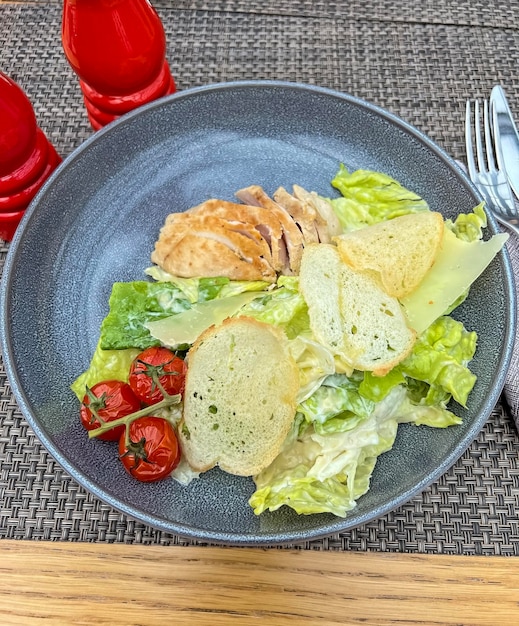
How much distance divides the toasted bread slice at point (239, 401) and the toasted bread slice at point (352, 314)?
0.52 ft

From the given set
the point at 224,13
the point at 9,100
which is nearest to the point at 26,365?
the point at 9,100

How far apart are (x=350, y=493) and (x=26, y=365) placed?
108cm

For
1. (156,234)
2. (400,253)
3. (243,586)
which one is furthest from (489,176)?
(243,586)

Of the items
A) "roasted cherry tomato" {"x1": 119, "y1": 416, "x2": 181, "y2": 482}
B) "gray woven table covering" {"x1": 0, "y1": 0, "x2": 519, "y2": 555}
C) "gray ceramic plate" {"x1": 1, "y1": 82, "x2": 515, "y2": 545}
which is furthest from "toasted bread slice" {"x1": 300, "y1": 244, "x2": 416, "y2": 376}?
"gray woven table covering" {"x1": 0, "y1": 0, "x2": 519, "y2": 555}

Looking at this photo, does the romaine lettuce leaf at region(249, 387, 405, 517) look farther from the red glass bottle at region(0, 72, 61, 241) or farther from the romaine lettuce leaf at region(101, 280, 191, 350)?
the red glass bottle at region(0, 72, 61, 241)

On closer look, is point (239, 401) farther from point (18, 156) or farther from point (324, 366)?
point (18, 156)

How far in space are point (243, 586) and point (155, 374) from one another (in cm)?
69

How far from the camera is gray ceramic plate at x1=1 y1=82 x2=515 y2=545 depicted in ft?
5.57

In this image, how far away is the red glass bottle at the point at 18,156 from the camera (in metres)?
1.99

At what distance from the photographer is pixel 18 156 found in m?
2.08

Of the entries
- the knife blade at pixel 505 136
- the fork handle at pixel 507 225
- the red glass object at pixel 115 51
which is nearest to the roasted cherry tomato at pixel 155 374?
the red glass object at pixel 115 51

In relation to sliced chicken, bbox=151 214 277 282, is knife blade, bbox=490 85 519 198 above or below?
above

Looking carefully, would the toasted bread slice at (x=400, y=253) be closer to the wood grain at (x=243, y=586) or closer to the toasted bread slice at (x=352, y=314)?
the toasted bread slice at (x=352, y=314)

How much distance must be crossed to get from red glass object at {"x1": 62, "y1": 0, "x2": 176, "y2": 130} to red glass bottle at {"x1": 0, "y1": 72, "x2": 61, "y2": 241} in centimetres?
26
